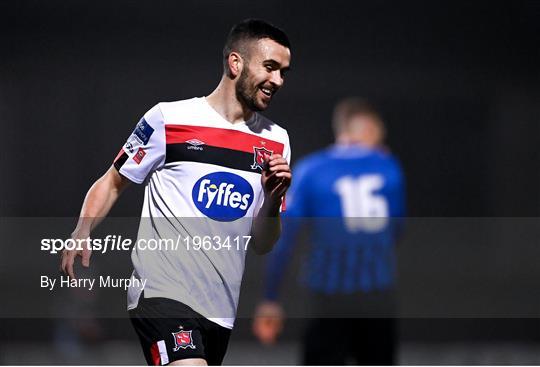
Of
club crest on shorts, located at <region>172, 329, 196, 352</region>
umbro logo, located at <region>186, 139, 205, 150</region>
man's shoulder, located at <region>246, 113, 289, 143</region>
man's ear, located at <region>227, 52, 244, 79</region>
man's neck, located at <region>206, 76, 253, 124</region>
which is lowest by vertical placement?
club crest on shorts, located at <region>172, 329, 196, 352</region>

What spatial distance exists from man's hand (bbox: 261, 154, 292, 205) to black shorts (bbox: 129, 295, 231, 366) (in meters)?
0.53

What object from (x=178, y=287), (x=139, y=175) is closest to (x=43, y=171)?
(x=139, y=175)

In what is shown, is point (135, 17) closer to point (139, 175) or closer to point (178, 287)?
point (139, 175)

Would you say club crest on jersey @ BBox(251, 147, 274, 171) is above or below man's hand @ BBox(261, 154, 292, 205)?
above

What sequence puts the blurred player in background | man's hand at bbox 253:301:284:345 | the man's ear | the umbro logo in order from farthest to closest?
the blurred player in background
man's hand at bbox 253:301:284:345
the man's ear
the umbro logo

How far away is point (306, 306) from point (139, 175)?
1.21 m

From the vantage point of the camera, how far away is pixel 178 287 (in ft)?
11.1

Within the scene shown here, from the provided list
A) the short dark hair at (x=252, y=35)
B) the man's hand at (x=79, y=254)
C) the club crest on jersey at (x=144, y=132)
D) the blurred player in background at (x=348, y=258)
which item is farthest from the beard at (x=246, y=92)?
the man's hand at (x=79, y=254)

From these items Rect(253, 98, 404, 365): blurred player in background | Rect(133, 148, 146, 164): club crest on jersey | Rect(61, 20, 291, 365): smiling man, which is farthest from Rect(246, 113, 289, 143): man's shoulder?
Rect(253, 98, 404, 365): blurred player in background

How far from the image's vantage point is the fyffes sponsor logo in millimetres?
3447

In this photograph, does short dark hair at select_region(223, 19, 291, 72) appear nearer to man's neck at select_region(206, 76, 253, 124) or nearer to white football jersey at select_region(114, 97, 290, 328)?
man's neck at select_region(206, 76, 253, 124)

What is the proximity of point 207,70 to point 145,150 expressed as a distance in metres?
0.83

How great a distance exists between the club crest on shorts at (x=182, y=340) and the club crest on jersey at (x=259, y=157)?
698 mm

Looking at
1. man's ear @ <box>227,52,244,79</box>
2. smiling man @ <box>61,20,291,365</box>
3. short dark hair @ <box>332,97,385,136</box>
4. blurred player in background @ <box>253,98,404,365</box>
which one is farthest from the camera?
short dark hair @ <box>332,97,385,136</box>
